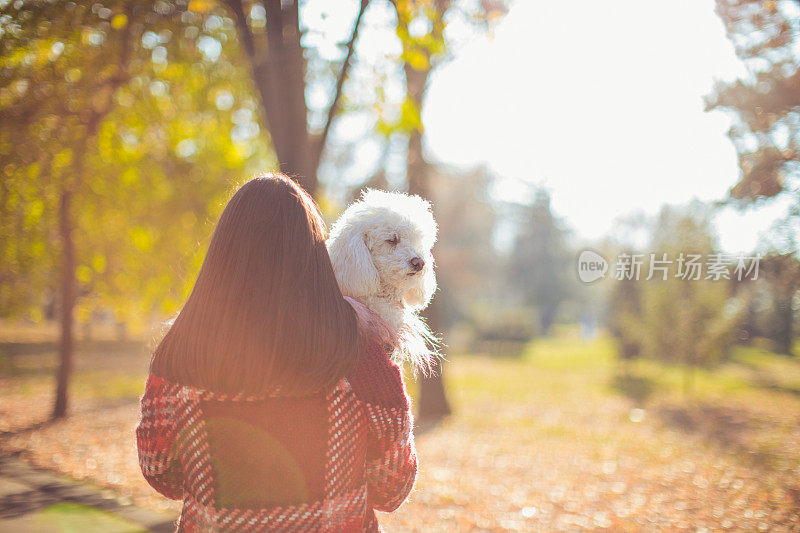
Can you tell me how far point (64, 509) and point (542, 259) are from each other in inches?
1960

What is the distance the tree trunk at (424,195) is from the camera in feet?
35.0

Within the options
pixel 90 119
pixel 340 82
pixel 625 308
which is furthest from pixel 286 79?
pixel 625 308

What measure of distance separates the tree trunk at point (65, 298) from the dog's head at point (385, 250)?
8972mm

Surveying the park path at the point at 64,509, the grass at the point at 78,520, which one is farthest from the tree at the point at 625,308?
the grass at the point at 78,520

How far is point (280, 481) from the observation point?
1.51m

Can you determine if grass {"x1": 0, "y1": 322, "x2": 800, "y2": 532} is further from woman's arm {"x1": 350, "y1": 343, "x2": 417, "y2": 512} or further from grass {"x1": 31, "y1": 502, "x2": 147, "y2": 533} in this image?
woman's arm {"x1": 350, "y1": 343, "x2": 417, "y2": 512}

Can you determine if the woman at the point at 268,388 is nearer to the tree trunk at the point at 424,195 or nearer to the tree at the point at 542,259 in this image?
the tree trunk at the point at 424,195

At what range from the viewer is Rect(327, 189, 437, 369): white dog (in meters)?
1.99

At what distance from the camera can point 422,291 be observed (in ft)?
7.16

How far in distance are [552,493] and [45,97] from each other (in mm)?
8930

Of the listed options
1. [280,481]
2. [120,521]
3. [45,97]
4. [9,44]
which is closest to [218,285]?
[280,481]

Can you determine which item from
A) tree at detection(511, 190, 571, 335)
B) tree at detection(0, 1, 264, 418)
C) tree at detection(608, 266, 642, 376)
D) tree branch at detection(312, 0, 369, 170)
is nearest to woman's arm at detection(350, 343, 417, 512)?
tree branch at detection(312, 0, 369, 170)

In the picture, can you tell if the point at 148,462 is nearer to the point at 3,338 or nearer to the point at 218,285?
the point at 218,285

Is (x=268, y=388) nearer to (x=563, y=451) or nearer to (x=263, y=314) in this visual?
(x=263, y=314)
